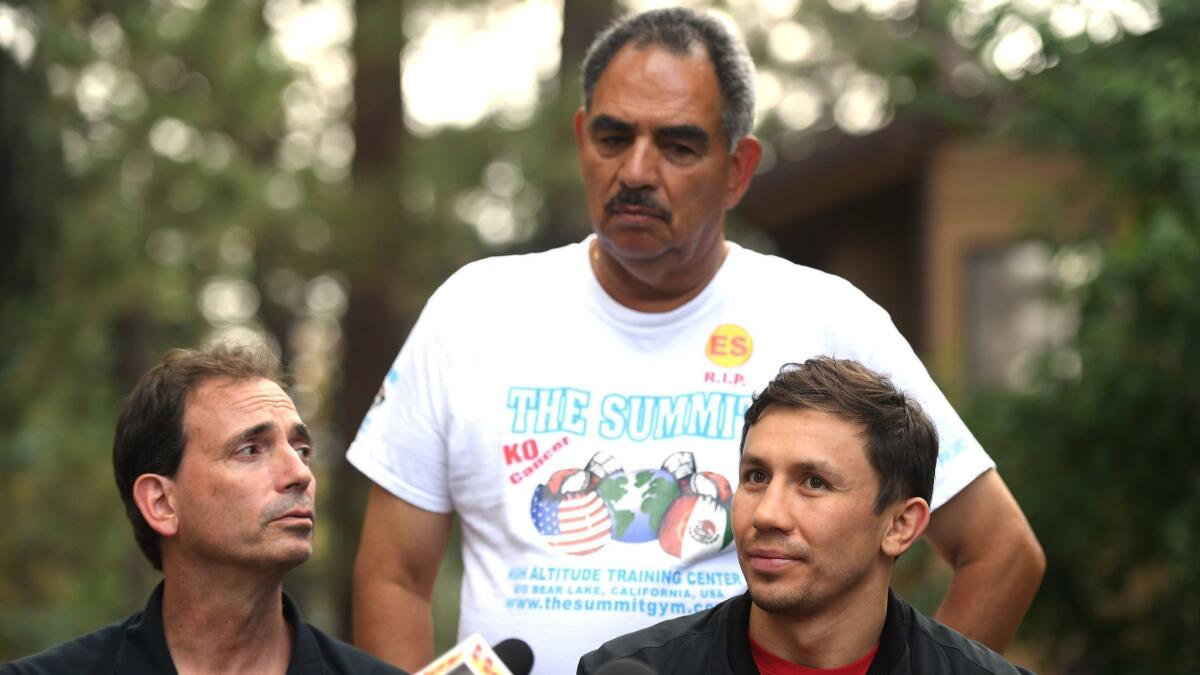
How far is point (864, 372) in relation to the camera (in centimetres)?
371

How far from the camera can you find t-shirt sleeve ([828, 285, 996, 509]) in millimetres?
4168

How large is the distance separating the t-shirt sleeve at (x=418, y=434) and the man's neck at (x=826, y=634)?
101 cm

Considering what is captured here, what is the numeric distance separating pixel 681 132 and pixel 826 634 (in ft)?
4.40

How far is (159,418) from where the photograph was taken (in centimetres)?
402

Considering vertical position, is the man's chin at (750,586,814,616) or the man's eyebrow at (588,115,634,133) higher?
the man's eyebrow at (588,115,634,133)

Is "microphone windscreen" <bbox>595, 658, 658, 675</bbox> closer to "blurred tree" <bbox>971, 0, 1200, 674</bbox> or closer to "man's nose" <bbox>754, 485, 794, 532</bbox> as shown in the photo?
"man's nose" <bbox>754, 485, 794, 532</bbox>

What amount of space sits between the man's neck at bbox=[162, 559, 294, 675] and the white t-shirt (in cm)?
46

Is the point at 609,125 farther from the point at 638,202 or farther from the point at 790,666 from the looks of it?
the point at 790,666

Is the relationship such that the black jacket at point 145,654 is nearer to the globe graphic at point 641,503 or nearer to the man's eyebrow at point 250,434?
the man's eyebrow at point 250,434

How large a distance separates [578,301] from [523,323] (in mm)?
147

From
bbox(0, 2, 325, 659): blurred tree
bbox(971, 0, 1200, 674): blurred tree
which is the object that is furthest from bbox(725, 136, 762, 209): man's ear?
bbox(0, 2, 325, 659): blurred tree

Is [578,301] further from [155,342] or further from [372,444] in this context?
[155,342]

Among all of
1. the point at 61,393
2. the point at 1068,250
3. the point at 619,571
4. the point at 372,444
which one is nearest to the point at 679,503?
the point at 619,571

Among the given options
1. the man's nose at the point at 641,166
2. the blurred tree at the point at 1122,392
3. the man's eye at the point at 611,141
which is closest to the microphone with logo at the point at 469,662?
the man's nose at the point at 641,166
